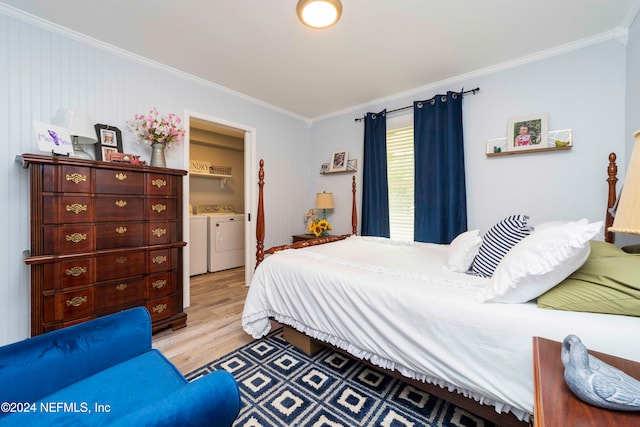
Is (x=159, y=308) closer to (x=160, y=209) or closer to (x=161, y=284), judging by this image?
(x=161, y=284)

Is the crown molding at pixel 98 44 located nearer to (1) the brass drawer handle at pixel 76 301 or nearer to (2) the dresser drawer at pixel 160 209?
(2) the dresser drawer at pixel 160 209

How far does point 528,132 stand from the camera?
254cm

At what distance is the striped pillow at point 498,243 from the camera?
5.23 ft

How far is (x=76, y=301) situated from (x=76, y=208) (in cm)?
67

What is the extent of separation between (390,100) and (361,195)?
4.45ft

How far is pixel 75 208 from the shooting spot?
187 cm

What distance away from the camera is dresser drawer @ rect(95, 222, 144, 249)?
6.53ft

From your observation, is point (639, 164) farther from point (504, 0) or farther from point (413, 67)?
point (413, 67)

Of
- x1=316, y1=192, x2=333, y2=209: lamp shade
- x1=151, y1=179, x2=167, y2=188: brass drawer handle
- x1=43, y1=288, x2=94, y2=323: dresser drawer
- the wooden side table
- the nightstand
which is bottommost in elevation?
x1=43, y1=288, x2=94, y2=323: dresser drawer

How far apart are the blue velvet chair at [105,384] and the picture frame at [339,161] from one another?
10.4 ft

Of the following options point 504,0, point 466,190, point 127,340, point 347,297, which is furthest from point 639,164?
point 466,190

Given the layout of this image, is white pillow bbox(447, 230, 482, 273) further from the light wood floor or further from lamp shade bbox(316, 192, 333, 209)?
lamp shade bbox(316, 192, 333, 209)

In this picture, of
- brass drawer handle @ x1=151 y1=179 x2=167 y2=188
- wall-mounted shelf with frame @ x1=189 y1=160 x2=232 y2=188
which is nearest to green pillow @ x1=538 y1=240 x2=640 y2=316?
brass drawer handle @ x1=151 y1=179 x2=167 y2=188

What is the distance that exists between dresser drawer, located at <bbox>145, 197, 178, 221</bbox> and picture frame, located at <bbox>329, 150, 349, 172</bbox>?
7.79 feet
